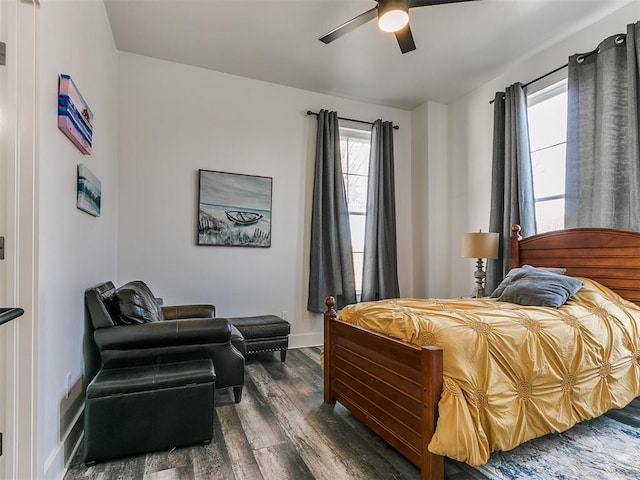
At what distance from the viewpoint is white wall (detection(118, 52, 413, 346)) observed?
3668 mm

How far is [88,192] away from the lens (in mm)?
2355

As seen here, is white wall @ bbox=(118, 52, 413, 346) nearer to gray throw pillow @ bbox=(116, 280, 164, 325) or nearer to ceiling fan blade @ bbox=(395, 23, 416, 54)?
gray throw pillow @ bbox=(116, 280, 164, 325)

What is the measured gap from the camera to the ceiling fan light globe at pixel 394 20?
7.83 ft

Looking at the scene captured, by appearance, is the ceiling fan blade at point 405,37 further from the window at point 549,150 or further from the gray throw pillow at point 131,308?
the gray throw pillow at point 131,308

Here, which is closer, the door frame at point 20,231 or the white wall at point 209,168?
the door frame at point 20,231

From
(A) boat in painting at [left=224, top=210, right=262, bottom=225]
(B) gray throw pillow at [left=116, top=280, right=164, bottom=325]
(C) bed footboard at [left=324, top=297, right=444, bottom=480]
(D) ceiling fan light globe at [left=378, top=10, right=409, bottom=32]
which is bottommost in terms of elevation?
(C) bed footboard at [left=324, top=297, right=444, bottom=480]

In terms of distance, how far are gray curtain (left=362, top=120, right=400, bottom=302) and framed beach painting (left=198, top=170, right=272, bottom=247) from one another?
132cm

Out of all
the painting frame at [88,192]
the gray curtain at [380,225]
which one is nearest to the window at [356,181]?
the gray curtain at [380,225]

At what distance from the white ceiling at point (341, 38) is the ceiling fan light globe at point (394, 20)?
53 cm

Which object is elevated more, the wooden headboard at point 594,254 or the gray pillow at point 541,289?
the wooden headboard at point 594,254

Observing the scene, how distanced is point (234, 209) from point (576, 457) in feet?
11.5

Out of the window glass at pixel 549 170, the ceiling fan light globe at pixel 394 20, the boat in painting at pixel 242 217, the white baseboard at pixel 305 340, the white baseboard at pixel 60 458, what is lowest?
the white baseboard at pixel 305 340

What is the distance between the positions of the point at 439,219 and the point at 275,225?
2.19 metres

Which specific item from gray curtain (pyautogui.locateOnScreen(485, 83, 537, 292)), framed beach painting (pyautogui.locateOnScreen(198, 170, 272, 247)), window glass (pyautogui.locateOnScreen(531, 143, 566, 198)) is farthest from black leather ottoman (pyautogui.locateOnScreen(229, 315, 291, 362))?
window glass (pyautogui.locateOnScreen(531, 143, 566, 198))
